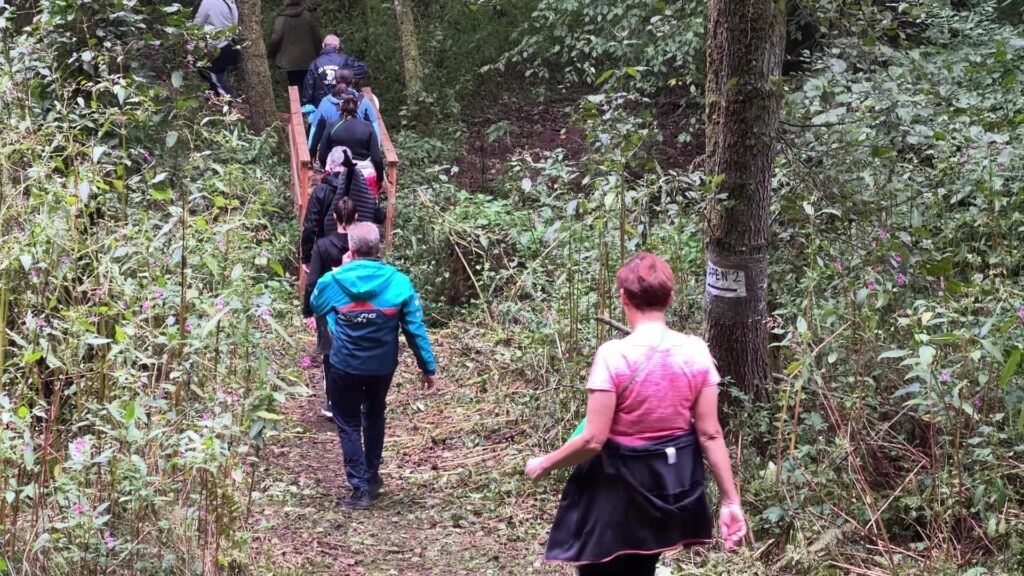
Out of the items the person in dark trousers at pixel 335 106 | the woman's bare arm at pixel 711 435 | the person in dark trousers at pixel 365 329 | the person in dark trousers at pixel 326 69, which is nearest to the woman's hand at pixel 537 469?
the woman's bare arm at pixel 711 435

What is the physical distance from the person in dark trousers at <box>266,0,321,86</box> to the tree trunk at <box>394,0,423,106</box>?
112cm

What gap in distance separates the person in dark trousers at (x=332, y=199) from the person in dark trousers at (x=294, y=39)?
558 cm

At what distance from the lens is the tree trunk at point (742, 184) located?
214 inches

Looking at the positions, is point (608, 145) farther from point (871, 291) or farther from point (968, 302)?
point (968, 302)

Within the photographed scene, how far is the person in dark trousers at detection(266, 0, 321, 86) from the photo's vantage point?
45.0 ft

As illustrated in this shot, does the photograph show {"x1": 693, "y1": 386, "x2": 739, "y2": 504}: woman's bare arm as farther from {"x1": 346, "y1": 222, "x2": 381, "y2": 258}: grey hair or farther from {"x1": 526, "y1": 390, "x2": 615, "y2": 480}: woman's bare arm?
{"x1": 346, "y1": 222, "x2": 381, "y2": 258}: grey hair

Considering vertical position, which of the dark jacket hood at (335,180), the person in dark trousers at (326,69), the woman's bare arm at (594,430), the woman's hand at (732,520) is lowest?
the woman's hand at (732,520)

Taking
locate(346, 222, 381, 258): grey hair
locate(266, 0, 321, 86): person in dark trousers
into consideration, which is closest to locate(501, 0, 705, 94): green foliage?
locate(266, 0, 321, 86): person in dark trousers

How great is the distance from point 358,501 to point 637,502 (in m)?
3.12

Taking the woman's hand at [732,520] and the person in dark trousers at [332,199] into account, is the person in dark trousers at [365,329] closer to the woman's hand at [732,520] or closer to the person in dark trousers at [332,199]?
the person in dark trousers at [332,199]

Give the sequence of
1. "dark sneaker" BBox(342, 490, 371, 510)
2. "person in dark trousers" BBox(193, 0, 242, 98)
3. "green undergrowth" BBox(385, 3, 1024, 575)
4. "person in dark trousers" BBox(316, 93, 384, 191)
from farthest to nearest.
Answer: "person in dark trousers" BBox(193, 0, 242, 98), "person in dark trousers" BBox(316, 93, 384, 191), "dark sneaker" BBox(342, 490, 371, 510), "green undergrowth" BBox(385, 3, 1024, 575)

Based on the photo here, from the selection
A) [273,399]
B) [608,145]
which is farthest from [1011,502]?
[273,399]

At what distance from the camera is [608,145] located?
623 cm

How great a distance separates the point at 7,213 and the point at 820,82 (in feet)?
14.5
